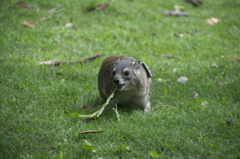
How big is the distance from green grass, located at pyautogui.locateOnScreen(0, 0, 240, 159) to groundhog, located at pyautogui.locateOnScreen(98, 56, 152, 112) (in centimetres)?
23

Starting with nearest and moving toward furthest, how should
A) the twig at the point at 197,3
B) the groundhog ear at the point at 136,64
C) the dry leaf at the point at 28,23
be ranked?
1. the groundhog ear at the point at 136,64
2. the dry leaf at the point at 28,23
3. the twig at the point at 197,3

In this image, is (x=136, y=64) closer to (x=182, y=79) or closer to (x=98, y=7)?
(x=182, y=79)

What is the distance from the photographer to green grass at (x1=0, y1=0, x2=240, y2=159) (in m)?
4.85

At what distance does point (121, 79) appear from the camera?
18.3 ft

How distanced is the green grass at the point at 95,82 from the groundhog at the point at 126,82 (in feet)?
0.76

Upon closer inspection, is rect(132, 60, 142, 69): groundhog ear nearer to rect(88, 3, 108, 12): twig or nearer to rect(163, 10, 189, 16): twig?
rect(88, 3, 108, 12): twig

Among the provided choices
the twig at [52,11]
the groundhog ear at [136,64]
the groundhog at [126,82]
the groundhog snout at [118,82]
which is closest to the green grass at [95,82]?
the twig at [52,11]

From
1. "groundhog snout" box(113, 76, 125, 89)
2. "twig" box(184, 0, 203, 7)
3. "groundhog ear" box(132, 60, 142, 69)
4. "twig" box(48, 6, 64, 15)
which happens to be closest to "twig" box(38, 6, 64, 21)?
"twig" box(48, 6, 64, 15)

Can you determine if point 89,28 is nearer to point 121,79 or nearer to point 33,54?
point 33,54

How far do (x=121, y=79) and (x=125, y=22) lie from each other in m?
5.65

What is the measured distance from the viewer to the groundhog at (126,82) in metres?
5.68

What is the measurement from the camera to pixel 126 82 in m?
5.67

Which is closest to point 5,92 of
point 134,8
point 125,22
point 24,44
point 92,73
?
point 92,73

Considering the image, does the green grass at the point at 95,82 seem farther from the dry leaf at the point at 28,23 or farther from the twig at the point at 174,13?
the twig at the point at 174,13
